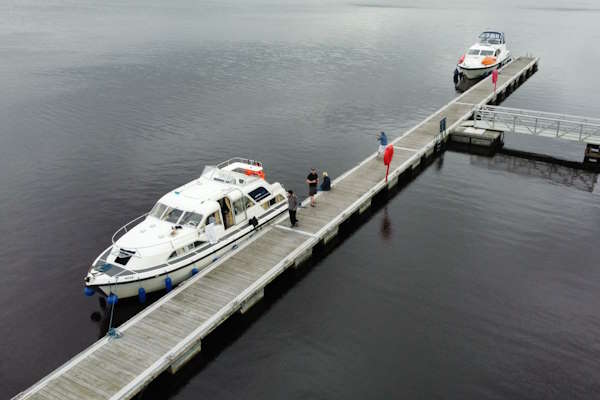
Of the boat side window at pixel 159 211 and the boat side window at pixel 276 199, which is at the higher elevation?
the boat side window at pixel 159 211

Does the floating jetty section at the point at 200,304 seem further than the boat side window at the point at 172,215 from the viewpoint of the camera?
No

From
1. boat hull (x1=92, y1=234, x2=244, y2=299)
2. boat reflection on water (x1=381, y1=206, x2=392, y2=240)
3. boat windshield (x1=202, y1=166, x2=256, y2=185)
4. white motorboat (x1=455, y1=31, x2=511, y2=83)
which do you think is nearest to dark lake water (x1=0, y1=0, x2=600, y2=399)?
boat reflection on water (x1=381, y1=206, x2=392, y2=240)

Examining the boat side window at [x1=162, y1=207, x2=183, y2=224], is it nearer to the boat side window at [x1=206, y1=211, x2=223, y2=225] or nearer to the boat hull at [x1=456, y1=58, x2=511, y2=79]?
the boat side window at [x1=206, y1=211, x2=223, y2=225]

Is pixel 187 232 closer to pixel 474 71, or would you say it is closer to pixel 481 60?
pixel 474 71

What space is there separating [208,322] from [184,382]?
2.35 m

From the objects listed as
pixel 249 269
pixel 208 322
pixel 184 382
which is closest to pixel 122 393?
pixel 184 382

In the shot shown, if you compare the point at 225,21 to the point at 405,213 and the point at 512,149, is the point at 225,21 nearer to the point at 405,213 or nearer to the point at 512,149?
the point at 512,149

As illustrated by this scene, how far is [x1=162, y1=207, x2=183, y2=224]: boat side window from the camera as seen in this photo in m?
23.4

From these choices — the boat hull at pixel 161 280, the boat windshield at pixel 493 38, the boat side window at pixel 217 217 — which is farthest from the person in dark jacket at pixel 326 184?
the boat windshield at pixel 493 38

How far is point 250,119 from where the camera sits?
4969 centimetres

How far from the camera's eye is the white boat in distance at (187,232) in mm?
20859

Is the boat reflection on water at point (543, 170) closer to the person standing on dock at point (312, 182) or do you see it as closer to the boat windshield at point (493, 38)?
the person standing on dock at point (312, 182)

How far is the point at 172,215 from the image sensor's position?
77.3 feet

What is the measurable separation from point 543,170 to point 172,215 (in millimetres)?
29442
